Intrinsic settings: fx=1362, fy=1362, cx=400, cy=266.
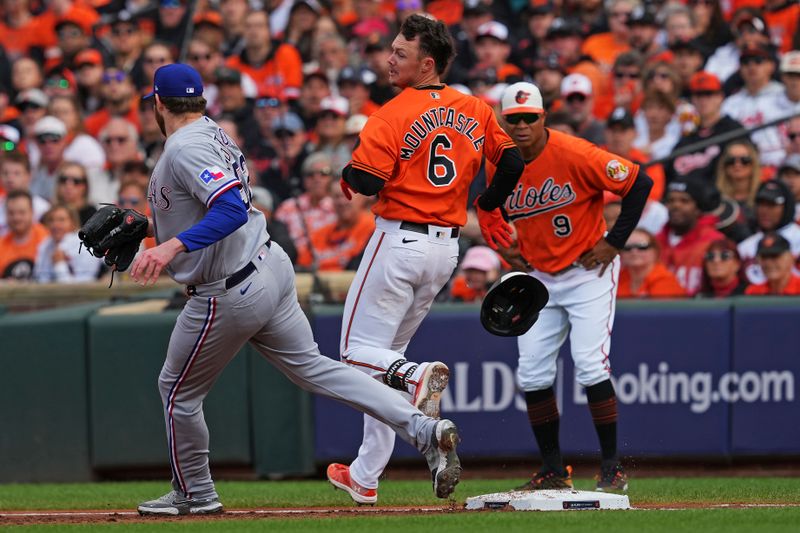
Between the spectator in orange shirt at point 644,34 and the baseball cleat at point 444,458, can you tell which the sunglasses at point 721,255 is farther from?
the baseball cleat at point 444,458

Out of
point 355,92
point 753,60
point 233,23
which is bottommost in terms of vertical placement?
point 355,92

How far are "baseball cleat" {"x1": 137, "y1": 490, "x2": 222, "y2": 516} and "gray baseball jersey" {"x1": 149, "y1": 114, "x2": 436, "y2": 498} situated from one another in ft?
0.13

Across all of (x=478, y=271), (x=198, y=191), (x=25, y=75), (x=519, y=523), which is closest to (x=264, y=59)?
(x=25, y=75)

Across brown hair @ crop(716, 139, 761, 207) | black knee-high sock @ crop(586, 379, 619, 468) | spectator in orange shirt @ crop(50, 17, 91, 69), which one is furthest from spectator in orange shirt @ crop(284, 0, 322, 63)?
black knee-high sock @ crop(586, 379, 619, 468)

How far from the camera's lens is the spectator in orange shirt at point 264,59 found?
13633 millimetres

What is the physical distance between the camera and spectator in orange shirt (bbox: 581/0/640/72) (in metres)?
12.5

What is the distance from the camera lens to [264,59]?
45.2 ft

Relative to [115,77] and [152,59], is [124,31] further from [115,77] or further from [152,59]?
[115,77]

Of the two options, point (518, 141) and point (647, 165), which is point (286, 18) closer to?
point (647, 165)

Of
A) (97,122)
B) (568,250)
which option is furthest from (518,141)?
(97,122)

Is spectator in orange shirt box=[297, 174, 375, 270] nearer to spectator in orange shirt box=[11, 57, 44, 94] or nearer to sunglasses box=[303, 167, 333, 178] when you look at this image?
sunglasses box=[303, 167, 333, 178]

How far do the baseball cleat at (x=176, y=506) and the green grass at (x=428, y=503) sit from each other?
0.32m

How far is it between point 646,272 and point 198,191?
4.55 metres

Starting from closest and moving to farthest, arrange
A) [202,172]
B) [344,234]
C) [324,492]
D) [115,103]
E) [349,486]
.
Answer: [202,172] → [349,486] → [324,492] → [344,234] → [115,103]
